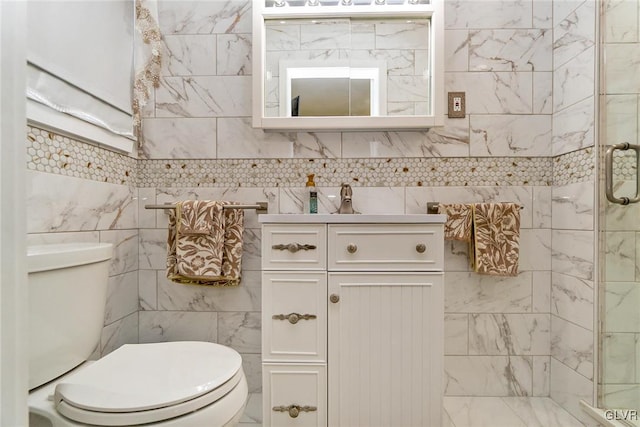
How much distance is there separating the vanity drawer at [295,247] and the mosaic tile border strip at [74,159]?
73cm

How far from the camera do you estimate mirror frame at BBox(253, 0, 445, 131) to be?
161 cm

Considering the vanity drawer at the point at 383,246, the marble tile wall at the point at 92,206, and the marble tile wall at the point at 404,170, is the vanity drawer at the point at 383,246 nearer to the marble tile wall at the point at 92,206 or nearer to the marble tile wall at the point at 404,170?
the marble tile wall at the point at 404,170

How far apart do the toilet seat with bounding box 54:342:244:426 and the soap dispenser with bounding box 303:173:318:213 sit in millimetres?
730

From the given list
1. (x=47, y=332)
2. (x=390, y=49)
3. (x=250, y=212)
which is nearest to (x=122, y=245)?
(x=250, y=212)

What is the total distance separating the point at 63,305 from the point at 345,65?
55.1 inches

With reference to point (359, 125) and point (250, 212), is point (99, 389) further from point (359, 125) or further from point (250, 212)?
point (359, 125)

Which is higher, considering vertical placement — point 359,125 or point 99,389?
point 359,125

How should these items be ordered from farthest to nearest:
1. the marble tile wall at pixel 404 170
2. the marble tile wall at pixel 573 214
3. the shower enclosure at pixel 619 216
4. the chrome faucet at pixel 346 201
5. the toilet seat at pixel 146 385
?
the marble tile wall at pixel 404 170 < the chrome faucet at pixel 346 201 < the marble tile wall at pixel 573 214 < the shower enclosure at pixel 619 216 < the toilet seat at pixel 146 385

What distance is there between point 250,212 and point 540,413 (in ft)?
5.09

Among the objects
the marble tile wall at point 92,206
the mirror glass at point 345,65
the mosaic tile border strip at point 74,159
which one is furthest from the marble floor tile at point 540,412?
the mosaic tile border strip at point 74,159

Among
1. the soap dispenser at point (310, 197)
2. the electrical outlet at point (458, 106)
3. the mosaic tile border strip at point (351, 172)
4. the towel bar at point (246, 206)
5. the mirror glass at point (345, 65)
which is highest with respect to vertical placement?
the mirror glass at point (345, 65)

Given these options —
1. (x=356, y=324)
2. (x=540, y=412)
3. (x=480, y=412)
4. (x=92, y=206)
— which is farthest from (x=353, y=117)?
(x=540, y=412)

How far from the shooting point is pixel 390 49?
166cm

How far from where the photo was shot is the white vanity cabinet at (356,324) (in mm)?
1304
